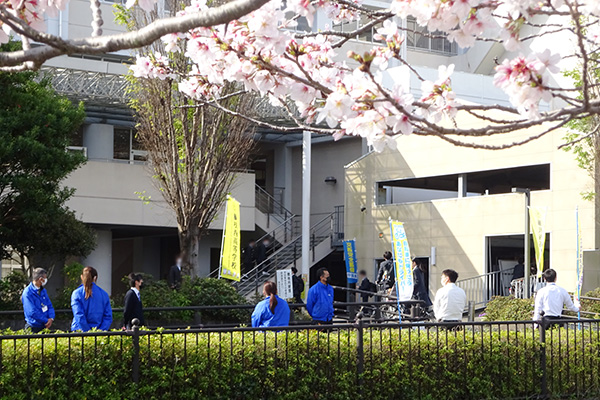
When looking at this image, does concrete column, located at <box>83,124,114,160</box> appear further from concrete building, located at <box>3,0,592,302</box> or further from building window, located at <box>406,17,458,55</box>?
building window, located at <box>406,17,458,55</box>

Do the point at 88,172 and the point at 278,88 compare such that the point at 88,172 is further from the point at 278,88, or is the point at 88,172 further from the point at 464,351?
the point at 278,88

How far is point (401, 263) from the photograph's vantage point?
680 inches

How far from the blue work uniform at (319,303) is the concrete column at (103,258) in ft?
48.9

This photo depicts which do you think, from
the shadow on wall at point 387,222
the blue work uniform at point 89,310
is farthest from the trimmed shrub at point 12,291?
the shadow on wall at point 387,222

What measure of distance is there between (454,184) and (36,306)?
73.3 feet

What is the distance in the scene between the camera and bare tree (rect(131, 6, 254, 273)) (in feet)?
67.2

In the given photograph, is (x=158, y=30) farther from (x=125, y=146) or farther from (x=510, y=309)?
(x=125, y=146)

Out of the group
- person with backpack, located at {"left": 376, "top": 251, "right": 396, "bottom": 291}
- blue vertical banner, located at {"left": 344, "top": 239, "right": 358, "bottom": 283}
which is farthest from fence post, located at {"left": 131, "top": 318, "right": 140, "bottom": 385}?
blue vertical banner, located at {"left": 344, "top": 239, "right": 358, "bottom": 283}

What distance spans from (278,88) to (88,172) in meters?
21.4

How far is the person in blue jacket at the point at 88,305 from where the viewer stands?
426 inches

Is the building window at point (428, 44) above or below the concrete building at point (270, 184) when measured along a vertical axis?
above

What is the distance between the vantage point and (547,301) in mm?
13148

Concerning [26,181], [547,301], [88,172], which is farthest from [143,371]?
[88,172]

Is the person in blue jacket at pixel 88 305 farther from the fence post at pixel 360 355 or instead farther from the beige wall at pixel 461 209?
the beige wall at pixel 461 209
